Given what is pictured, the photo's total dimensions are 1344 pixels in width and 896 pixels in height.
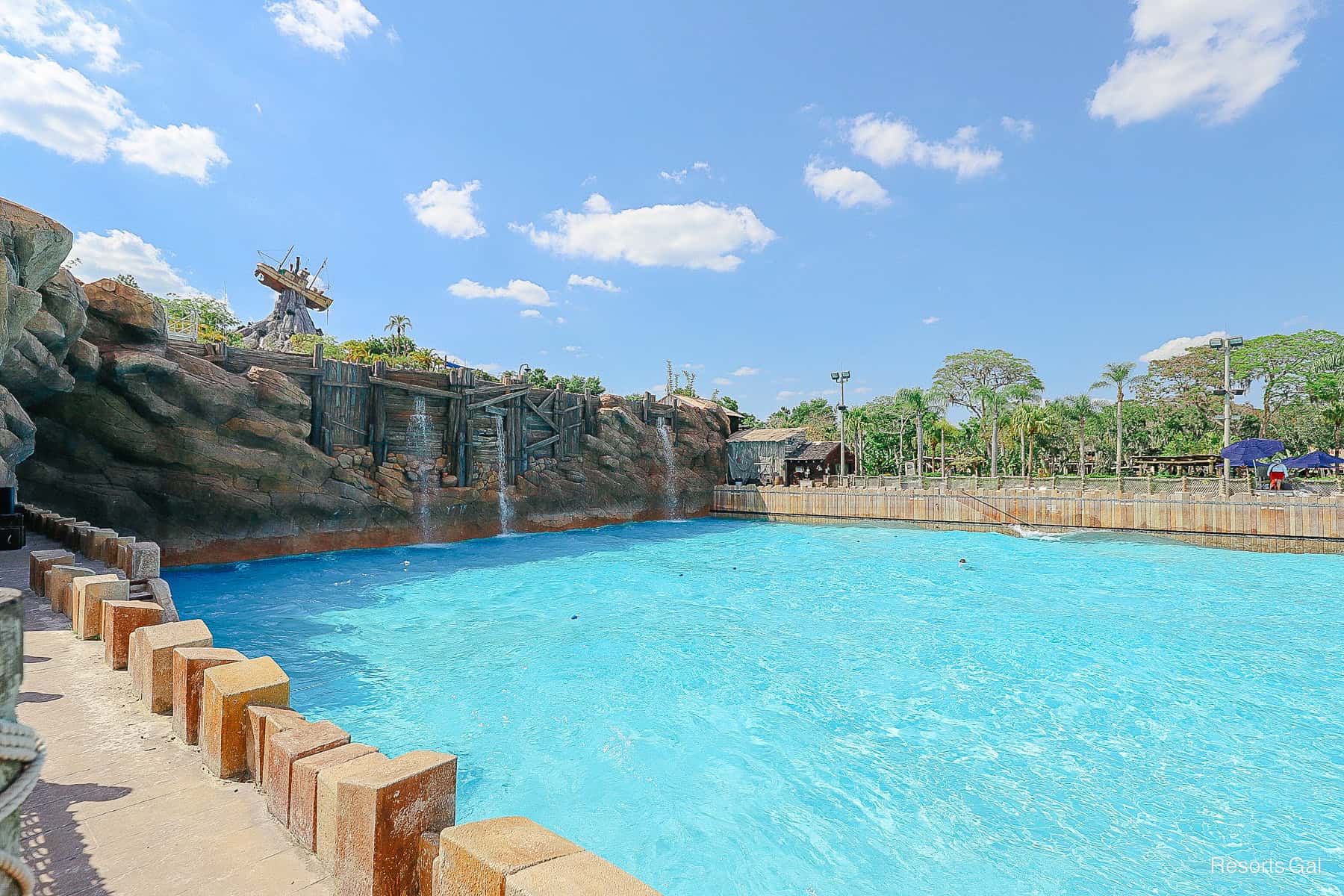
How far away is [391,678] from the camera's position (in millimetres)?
8781

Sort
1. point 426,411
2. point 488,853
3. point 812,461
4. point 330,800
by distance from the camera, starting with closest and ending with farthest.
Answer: point 488,853 < point 330,800 < point 426,411 < point 812,461

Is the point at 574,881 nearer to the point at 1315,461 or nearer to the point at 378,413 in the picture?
the point at 378,413

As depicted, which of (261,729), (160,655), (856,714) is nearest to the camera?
(261,729)

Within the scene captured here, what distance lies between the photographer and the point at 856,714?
803 cm

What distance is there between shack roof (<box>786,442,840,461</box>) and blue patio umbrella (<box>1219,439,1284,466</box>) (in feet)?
63.7

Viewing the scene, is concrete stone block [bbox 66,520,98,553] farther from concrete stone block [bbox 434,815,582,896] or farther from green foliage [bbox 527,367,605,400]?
green foliage [bbox 527,367,605,400]

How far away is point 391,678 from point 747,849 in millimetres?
5715

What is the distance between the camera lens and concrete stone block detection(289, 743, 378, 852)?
2.67m

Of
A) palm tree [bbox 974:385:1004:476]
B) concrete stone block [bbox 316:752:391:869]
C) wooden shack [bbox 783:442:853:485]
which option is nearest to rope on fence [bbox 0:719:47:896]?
concrete stone block [bbox 316:752:391:869]

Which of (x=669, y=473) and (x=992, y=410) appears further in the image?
(x=992, y=410)

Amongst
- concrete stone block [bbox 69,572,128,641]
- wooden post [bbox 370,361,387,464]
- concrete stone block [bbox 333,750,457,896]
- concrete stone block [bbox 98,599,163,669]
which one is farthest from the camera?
wooden post [bbox 370,361,387,464]

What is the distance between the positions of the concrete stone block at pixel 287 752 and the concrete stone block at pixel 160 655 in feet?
4.42

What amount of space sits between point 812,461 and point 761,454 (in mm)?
5436

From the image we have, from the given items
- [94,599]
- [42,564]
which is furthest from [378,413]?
[94,599]
